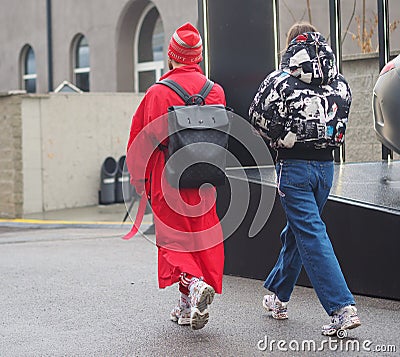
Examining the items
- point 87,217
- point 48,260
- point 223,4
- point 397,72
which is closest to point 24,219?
point 87,217

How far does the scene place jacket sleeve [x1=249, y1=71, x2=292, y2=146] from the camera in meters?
5.04

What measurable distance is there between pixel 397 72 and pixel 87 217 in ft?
31.4

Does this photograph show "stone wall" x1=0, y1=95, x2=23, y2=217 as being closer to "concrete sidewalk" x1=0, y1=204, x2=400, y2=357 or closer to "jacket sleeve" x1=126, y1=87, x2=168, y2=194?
"concrete sidewalk" x1=0, y1=204, x2=400, y2=357

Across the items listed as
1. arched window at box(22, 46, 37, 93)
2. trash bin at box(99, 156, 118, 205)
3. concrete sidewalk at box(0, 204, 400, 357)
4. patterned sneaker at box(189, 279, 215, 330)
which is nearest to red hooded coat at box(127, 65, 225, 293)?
patterned sneaker at box(189, 279, 215, 330)

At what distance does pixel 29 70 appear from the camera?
2719 centimetres

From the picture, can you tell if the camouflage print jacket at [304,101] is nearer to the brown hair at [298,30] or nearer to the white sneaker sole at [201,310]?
the brown hair at [298,30]

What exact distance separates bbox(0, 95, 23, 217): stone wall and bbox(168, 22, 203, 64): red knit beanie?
1064cm

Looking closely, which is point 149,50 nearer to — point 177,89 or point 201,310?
point 177,89

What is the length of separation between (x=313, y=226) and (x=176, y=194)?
0.84 meters

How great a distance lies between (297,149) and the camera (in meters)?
5.07


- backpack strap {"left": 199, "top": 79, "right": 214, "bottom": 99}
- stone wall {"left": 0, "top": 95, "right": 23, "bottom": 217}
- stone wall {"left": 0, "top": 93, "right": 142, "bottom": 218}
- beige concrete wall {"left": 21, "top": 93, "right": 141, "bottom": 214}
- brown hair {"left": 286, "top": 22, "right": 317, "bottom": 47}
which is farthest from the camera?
beige concrete wall {"left": 21, "top": 93, "right": 141, "bottom": 214}

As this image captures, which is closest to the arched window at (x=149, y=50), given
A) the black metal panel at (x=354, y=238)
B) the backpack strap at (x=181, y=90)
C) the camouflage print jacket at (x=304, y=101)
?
the black metal panel at (x=354, y=238)

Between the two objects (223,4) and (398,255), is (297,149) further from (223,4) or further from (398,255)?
(223,4)

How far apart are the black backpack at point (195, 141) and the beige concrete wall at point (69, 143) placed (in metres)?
10.9
